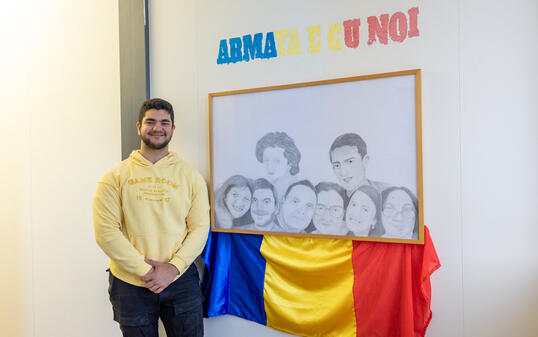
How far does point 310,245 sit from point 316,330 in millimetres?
374

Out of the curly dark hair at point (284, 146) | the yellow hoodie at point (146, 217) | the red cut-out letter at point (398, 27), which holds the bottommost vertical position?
the yellow hoodie at point (146, 217)

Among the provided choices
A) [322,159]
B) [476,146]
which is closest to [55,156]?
[322,159]

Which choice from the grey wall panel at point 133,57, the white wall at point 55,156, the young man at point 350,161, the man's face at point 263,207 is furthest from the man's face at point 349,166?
the white wall at point 55,156

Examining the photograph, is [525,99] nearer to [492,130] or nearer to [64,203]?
[492,130]

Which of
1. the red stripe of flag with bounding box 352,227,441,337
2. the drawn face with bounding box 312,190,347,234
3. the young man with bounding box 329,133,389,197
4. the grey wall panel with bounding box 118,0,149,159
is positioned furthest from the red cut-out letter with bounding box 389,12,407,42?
the grey wall panel with bounding box 118,0,149,159

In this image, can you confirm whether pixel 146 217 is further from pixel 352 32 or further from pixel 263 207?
pixel 352 32

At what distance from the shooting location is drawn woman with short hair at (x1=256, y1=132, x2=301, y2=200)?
151 centimetres

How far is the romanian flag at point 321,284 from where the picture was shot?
4.37 feet

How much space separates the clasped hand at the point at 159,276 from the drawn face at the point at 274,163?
59 cm

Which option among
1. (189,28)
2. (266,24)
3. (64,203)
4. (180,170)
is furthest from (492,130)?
(64,203)

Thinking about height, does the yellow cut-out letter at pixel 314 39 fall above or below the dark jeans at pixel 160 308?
above

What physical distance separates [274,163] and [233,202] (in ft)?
0.96

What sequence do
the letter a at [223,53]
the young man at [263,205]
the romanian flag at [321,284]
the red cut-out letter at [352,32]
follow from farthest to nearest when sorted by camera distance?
the letter a at [223,53] → the young man at [263,205] → the red cut-out letter at [352,32] → the romanian flag at [321,284]

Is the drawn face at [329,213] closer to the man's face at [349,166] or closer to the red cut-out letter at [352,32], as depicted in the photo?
the man's face at [349,166]
